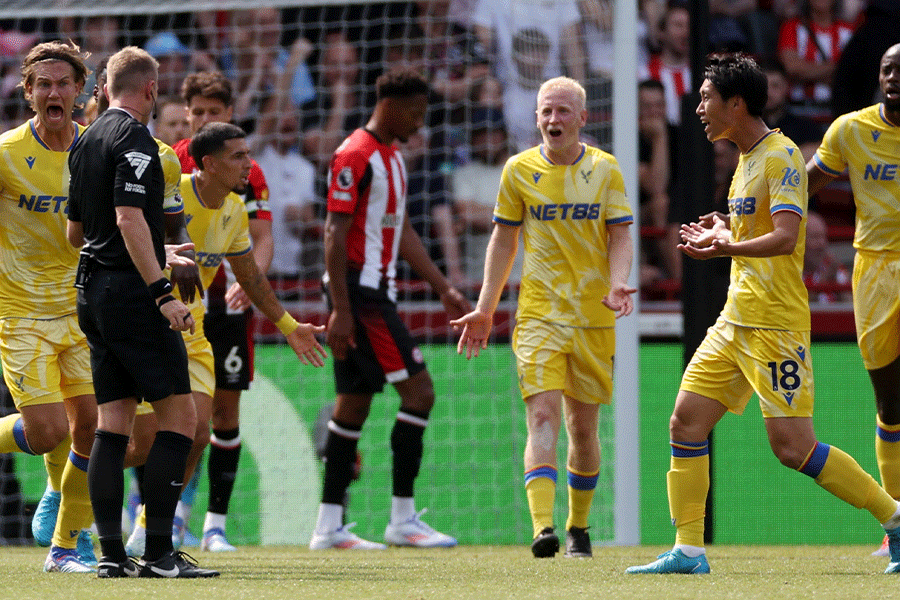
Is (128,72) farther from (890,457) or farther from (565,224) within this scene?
(890,457)

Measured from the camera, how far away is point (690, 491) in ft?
15.3

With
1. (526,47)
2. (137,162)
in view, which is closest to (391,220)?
(526,47)

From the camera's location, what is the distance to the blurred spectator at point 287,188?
32.0 feet

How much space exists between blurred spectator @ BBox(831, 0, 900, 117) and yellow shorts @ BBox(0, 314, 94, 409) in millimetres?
7052

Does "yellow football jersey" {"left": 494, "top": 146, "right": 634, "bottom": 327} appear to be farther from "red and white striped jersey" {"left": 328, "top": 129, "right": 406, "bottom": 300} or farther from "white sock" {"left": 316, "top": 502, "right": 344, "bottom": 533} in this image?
"white sock" {"left": 316, "top": 502, "right": 344, "bottom": 533}

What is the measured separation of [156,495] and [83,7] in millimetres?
4856

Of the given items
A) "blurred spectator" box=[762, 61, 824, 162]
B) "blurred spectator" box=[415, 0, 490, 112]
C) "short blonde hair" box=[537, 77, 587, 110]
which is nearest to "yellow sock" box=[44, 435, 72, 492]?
"short blonde hair" box=[537, 77, 587, 110]

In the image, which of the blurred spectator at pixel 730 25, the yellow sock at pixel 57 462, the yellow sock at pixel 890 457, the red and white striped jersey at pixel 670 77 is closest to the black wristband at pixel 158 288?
the yellow sock at pixel 57 462

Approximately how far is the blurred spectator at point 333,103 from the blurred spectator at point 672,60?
253 cm

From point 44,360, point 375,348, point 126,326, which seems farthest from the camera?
point 375,348


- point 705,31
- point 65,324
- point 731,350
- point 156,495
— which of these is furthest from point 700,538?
point 705,31

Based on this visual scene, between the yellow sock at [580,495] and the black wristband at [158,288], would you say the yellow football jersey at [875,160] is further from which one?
the black wristband at [158,288]

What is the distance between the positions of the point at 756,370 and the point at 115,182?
2.39 meters

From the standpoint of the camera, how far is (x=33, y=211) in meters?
5.38
